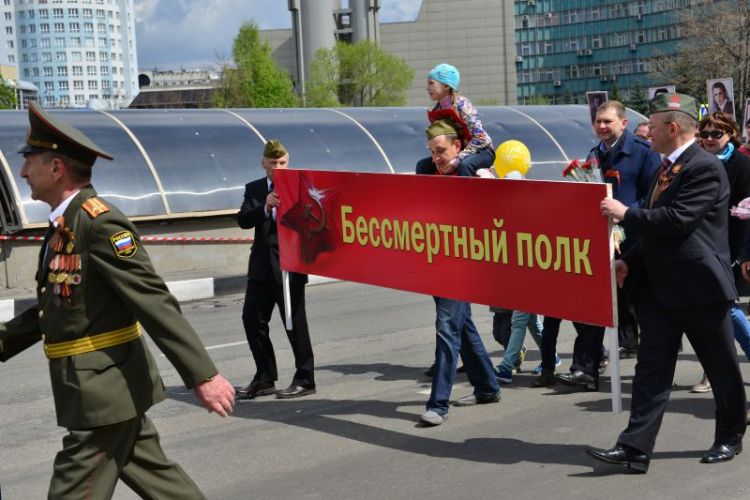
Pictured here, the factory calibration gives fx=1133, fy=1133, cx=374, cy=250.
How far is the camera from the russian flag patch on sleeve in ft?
12.9

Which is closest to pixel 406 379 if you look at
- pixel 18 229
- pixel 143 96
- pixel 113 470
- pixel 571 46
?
pixel 113 470

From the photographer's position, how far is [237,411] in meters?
7.81

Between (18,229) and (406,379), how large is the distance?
8.33 meters

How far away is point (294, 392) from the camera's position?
811 cm

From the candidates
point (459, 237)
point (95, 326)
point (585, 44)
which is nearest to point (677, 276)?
point (459, 237)

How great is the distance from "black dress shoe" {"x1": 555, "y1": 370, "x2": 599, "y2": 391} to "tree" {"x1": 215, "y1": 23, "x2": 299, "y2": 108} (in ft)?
242

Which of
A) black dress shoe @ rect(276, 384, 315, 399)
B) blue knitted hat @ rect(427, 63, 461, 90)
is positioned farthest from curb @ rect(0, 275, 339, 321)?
blue knitted hat @ rect(427, 63, 461, 90)

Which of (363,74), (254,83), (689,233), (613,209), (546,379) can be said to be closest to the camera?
(689,233)

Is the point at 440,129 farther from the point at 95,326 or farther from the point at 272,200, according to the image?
the point at 95,326

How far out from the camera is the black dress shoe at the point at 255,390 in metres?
8.17

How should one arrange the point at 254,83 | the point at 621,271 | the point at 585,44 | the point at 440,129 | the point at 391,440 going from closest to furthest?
the point at 621,271
the point at 391,440
the point at 440,129
the point at 254,83
the point at 585,44

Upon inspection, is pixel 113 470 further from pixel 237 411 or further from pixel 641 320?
pixel 237 411

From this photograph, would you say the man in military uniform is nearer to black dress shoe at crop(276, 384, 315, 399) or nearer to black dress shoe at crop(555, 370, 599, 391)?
black dress shoe at crop(276, 384, 315, 399)

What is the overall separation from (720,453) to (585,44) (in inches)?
6358
